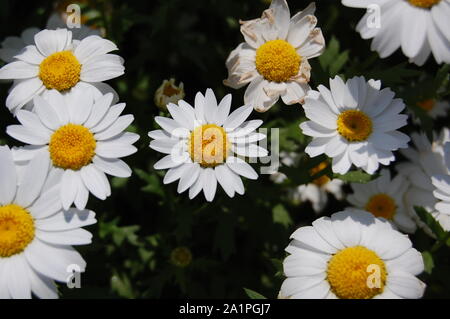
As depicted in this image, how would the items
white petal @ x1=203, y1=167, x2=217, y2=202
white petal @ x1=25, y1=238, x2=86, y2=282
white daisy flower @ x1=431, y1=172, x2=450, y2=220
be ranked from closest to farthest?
white petal @ x1=25, y1=238, x2=86, y2=282 < white petal @ x1=203, y1=167, x2=217, y2=202 < white daisy flower @ x1=431, y1=172, x2=450, y2=220

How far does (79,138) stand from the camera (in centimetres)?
313

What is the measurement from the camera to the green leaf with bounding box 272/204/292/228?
400cm

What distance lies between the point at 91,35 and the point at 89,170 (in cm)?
101

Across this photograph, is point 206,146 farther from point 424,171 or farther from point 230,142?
point 424,171

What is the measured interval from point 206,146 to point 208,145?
1 cm

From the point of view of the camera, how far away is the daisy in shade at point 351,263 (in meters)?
2.99

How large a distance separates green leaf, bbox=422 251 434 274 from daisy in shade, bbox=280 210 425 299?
442 mm

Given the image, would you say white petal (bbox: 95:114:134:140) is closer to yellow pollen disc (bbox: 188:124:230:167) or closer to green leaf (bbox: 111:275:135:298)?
yellow pollen disc (bbox: 188:124:230:167)

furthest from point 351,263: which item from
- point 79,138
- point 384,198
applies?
point 79,138

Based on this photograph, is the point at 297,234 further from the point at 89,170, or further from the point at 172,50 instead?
the point at 172,50

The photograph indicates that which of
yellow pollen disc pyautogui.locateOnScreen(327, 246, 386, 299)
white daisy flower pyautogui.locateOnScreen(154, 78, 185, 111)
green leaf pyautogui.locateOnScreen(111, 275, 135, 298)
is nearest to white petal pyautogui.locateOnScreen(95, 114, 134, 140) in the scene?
white daisy flower pyautogui.locateOnScreen(154, 78, 185, 111)

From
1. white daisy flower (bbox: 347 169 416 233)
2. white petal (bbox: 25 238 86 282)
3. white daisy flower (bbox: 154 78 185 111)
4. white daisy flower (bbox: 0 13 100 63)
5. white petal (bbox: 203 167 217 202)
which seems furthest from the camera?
white daisy flower (bbox: 347 169 416 233)
